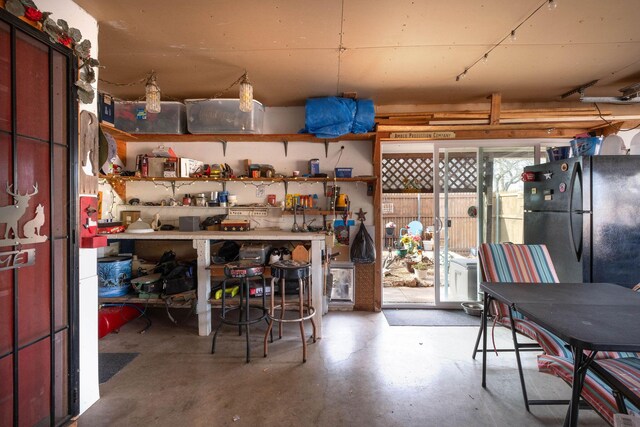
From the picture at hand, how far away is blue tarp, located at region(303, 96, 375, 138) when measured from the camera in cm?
317

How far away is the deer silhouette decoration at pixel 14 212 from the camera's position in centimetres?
130

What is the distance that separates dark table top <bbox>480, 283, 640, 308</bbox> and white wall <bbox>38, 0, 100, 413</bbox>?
7.69 feet

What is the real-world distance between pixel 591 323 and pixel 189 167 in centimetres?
351

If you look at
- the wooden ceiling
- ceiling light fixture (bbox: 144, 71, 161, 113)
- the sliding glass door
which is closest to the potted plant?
the sliding glass door

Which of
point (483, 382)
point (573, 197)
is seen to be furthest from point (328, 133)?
point (483, 382)

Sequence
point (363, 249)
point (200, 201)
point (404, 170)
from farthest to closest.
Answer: point (404, 170) < point (200, 201) < point (363, 249)

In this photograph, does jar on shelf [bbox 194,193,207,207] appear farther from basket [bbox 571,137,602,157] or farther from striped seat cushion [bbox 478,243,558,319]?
basket [bbox 571,137,602,157]

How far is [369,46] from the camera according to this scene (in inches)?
90.2

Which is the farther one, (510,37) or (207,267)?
(207,267)

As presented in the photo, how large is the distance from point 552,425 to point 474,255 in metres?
2.40

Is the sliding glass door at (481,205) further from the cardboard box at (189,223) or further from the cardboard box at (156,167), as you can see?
the cardboard box at (156,167)

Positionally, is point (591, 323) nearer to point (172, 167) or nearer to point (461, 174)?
point (461, 174)

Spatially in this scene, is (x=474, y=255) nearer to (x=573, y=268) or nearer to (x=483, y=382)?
(x=573, y=268)

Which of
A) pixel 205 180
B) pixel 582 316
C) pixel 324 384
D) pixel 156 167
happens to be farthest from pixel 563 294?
pixel 156 167
